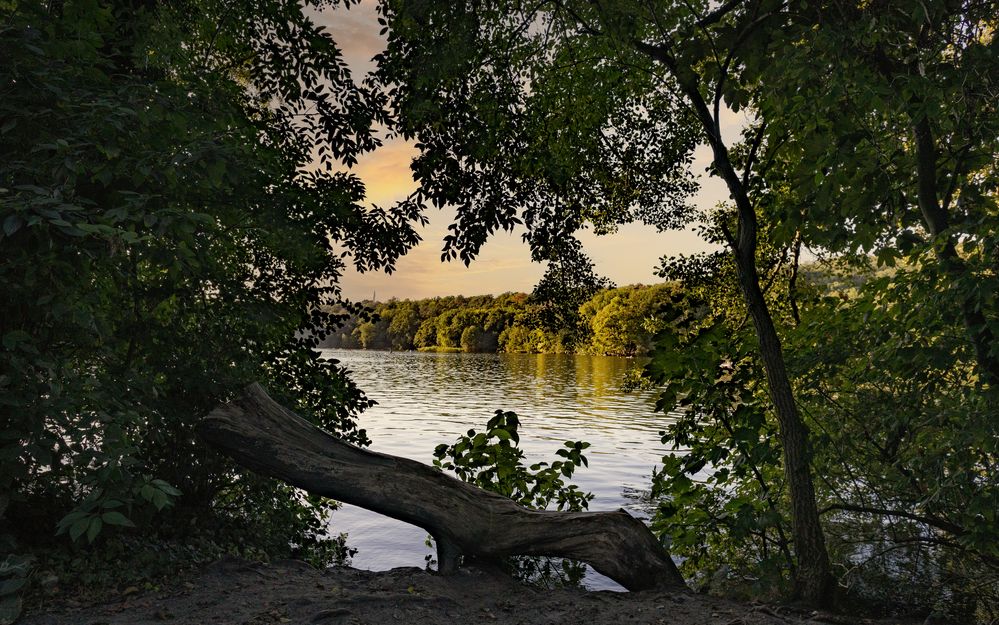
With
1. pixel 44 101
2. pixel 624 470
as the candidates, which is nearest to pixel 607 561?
pixel 44 101

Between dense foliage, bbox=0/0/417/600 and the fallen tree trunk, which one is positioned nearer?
dense foliage, bbox=0/0/417/600

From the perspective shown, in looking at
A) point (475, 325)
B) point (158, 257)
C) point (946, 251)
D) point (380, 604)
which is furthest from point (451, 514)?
point (475, 325)

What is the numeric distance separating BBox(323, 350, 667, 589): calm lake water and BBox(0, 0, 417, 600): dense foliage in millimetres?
2774

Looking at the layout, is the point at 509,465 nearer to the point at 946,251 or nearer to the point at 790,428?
the point at 790,428

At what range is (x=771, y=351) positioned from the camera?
221 inches

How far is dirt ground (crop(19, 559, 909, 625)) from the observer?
471cm

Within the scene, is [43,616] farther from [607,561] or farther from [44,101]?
[607,561]

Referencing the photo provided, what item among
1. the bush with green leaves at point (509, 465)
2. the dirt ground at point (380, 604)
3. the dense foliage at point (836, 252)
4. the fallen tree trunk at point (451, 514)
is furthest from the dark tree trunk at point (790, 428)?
the bush with green leaves at point (509, 465)

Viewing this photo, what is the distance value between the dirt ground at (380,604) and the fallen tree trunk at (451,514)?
35cm

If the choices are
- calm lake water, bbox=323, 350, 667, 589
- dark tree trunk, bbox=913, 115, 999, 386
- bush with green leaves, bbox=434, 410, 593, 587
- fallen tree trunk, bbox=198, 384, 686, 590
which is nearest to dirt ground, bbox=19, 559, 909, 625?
fallen tree trunk, bbox=198, 384, 686, 590

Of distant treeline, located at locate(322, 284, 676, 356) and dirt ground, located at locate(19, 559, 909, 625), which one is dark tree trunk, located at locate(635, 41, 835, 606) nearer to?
dirt ground, located at locate(19, 559, 909, 625)

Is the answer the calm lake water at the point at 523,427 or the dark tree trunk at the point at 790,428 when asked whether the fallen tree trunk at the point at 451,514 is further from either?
the calm lake water at the point at 523,427

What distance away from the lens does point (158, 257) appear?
162 inches

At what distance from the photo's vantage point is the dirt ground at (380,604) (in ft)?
15.5
